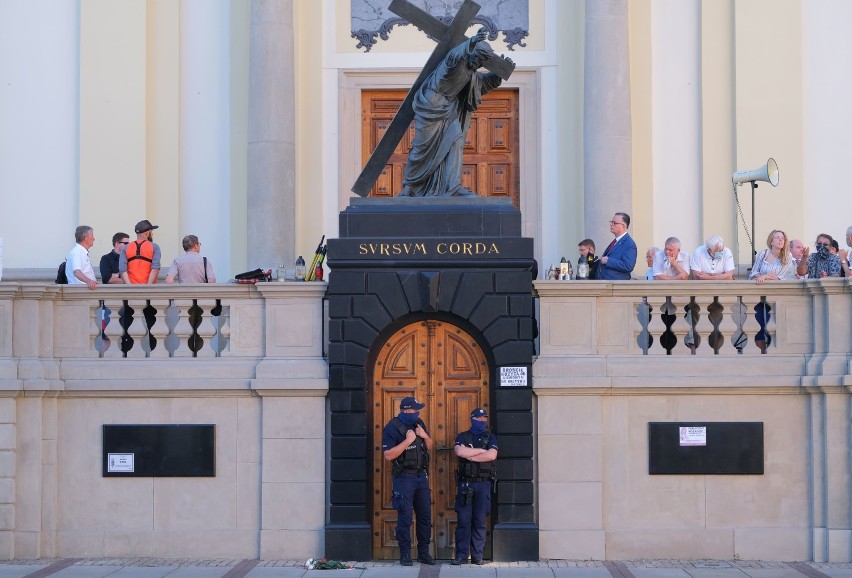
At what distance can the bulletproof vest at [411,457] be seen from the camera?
16984 mm

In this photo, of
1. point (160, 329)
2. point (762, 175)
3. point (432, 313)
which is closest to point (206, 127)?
point (160, 329)

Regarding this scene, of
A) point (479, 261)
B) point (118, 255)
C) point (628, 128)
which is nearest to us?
point (479, 261)

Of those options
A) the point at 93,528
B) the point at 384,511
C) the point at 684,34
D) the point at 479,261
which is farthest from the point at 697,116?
the point at 93,528

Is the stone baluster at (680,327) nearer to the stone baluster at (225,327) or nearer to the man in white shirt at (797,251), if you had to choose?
the man in white shirt at (797,251)

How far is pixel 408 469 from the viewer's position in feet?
55.8

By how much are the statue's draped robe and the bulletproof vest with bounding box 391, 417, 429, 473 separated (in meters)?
2.87

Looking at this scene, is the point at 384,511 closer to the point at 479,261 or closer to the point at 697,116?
the point at 479,261

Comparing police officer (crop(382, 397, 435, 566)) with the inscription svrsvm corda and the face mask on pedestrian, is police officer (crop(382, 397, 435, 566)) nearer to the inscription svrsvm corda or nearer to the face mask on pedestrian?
the face mask on pedestrian

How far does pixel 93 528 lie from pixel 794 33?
41.6ft

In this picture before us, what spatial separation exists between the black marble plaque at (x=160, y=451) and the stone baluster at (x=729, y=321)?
19.5ft

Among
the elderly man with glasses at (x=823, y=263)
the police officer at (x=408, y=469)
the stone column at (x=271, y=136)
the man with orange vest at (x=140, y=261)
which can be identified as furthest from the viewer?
the stone column at (x=271, y=136)

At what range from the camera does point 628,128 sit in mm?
23062

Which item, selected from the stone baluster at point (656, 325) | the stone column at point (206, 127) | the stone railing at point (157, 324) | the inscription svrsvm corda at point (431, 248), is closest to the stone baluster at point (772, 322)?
the stone baluster at point (656, 325)

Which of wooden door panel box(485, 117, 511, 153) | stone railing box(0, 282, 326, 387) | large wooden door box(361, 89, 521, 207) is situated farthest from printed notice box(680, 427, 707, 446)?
wooden door panel box(485, 117, 511, 153)
